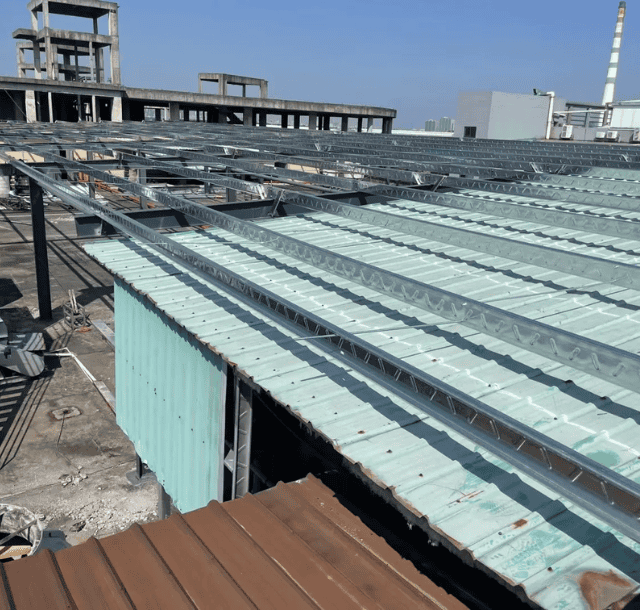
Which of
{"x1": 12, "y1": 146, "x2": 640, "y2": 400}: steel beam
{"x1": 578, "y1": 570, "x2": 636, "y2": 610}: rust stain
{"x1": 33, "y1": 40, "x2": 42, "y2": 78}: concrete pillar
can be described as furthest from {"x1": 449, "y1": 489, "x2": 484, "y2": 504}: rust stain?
{"x1": 33, "y1": 40, "x2": 42, "y2": 78}: concrete pillar

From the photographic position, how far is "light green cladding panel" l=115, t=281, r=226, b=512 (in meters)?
7.16

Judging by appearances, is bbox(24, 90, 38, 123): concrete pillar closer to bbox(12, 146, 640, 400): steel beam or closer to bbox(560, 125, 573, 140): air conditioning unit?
bbox(560, 125, 573, 140): air conditioning unit

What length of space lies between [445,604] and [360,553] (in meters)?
0.71

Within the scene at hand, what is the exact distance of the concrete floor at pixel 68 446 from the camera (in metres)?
10.7

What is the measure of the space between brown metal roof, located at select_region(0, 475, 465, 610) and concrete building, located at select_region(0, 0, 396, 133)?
36335 mm

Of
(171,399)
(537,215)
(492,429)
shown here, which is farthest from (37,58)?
(492,429)

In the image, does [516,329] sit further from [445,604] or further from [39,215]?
[39,215]

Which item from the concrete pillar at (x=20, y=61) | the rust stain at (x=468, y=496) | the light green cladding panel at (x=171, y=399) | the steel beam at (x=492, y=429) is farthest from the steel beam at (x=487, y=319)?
the concrete pillar at (x=20, y=61)

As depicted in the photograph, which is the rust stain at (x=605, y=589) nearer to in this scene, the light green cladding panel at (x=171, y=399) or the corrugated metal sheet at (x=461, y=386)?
the corrugated metal sheet at (x=461, y=386)

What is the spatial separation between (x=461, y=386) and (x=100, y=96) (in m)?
41.2

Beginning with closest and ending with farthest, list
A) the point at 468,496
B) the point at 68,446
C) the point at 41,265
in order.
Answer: the point at 468,496 → the point at 68,446 → the point at 41,265

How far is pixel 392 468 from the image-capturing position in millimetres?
4000

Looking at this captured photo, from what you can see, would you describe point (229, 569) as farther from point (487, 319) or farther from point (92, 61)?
point (92, 61)

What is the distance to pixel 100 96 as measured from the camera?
39375mm
